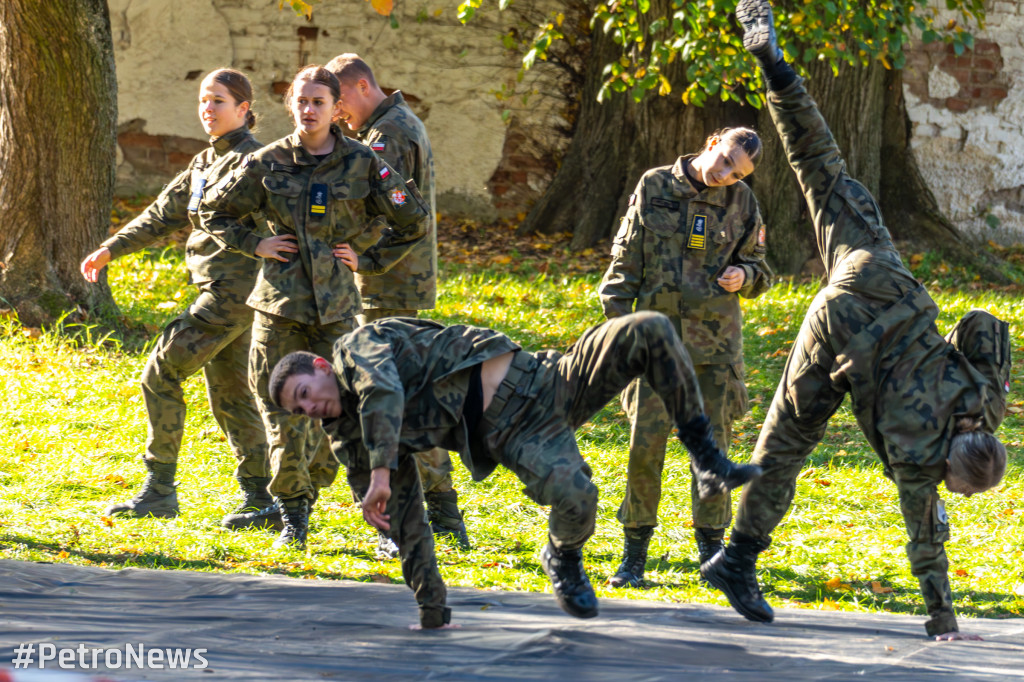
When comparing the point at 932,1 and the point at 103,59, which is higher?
the point at 932,1

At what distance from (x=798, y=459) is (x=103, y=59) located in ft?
21.8

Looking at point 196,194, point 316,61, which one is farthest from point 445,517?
point 316,61

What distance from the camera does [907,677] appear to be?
321 cm

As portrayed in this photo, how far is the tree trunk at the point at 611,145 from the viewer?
10250 mm

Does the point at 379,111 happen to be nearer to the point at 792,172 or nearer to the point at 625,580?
the point at 625,580

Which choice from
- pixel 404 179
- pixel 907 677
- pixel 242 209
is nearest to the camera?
pixel 907 677

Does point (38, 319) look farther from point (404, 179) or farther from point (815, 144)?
point (815, 144)

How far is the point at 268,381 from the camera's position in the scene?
4.72 metres

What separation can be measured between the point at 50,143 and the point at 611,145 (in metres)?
5.38

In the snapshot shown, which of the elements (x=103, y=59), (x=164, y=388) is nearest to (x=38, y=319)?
(x=103, y=59)

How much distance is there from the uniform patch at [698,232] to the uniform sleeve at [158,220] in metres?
2.47

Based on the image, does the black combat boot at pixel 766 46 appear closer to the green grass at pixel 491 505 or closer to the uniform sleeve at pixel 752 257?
the uniform sleeve at pixel 752 257

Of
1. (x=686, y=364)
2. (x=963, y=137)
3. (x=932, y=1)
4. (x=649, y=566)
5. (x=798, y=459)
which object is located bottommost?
(x=649, y=566)

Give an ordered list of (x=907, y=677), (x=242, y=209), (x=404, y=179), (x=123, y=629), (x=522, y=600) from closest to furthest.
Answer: (x=907, y=677) → (x=123, y=629) → (x=522, y=600) → (x=242, y=209) → (x=404, y=179)
